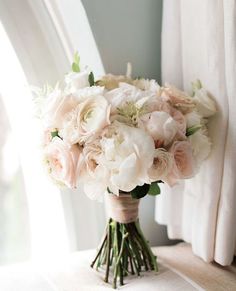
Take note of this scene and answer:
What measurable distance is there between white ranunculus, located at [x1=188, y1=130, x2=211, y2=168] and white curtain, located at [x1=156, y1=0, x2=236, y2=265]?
0.08 metres

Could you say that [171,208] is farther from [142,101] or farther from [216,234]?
[142,101]

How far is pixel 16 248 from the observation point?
1382 millimetres

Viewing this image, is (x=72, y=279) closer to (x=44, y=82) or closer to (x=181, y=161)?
(x=181, y=161)

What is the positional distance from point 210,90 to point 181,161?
0.23 metres

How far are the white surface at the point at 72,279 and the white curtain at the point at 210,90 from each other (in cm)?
14

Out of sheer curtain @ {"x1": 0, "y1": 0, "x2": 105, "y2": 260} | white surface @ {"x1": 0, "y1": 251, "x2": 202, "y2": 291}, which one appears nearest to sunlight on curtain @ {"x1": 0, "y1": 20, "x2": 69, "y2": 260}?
sheer curtain @ {"x1": 0, "y1": 0, "x2": 105, "y2": 260}

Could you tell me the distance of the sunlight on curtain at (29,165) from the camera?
4.08ft

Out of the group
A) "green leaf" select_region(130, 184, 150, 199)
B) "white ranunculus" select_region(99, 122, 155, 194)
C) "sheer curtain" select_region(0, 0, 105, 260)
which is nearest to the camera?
"white ranunculus" select_region(99, 122, 155, 194)

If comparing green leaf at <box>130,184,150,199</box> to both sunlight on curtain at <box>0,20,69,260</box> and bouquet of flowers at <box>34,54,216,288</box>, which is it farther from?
sunlight on curtain at <box>0,20,69,260</box>

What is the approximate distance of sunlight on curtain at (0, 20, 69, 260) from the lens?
124cm

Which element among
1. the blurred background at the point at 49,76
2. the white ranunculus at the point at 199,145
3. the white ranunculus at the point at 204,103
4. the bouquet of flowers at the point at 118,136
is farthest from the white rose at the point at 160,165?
the blurred background at the point at 49,76

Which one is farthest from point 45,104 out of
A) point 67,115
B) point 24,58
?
point 24,58

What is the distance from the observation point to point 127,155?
86cm

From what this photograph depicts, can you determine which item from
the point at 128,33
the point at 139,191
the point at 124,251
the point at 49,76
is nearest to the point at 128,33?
the point at 128,33
